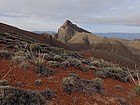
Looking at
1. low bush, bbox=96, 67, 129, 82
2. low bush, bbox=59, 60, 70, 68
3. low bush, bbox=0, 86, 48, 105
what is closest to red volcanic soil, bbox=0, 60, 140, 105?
low bush, bbox=59, 60, 70, 68

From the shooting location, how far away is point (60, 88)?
12.5 meters

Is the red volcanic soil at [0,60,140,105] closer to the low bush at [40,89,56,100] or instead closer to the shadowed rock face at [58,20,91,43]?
the low bush at [40,89,56,100]

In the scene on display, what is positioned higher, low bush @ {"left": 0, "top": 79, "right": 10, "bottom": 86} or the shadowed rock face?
A: low bush @ {"left": 0, "top": 79, "right": 10, "bottom": 86}

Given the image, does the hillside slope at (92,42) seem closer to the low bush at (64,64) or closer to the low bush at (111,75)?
the low bush at (111,75)

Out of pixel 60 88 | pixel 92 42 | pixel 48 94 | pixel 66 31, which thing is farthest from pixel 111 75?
pixel 66 31

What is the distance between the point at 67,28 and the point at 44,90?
133 m

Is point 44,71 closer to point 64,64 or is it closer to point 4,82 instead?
point 64,64

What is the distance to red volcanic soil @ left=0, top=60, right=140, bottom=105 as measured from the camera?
38.3 ft

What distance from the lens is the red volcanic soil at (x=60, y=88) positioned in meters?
11.7

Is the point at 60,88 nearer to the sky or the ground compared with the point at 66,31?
nearer to the sky

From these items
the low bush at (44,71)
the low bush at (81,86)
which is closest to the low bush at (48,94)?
the low bush at (81,86)

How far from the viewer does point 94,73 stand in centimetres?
1711

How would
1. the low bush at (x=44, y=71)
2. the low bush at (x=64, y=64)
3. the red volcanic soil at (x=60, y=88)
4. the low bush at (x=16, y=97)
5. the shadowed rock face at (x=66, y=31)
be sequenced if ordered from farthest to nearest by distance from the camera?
the shadowed rock face at (x=66, y=31) → the low bush at (x=64, y=64) → the low bush at (x=44, y=71) → the red volcanic soil at (x=60, y=88) → the low bush at (x=16, y=97)

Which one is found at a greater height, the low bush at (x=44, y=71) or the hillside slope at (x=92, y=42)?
the low bush at (x=44, y=71)
